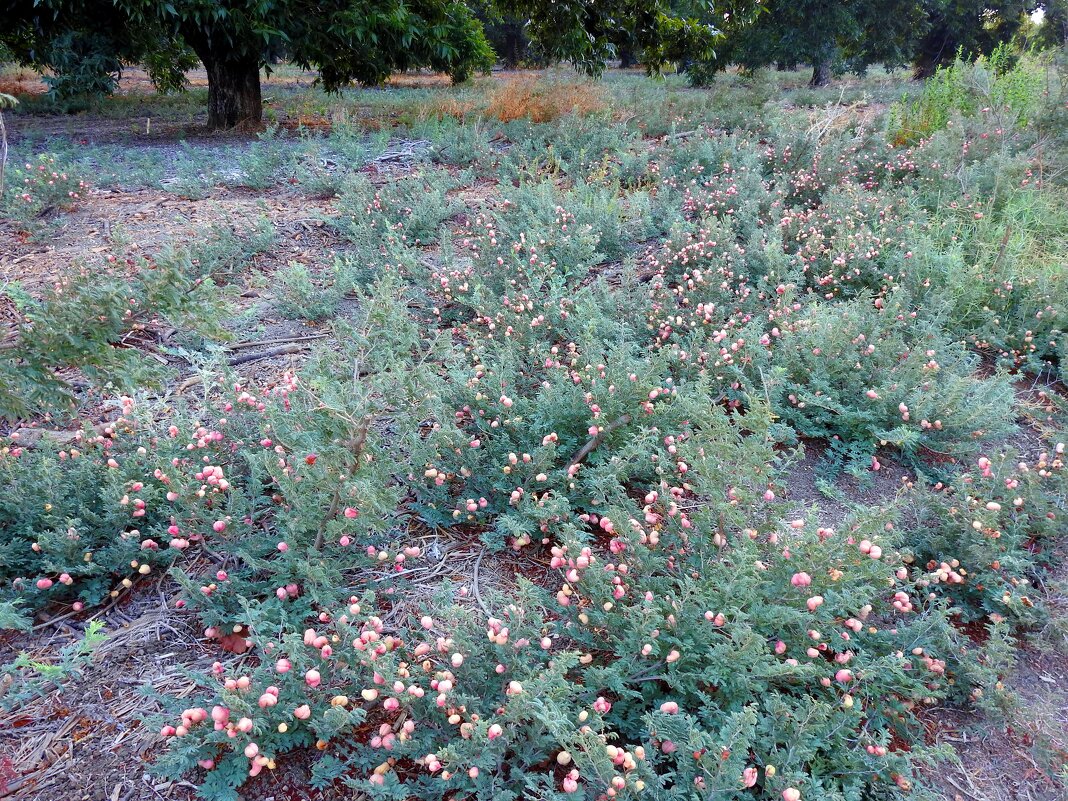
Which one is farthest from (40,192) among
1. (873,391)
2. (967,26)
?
(967,26)

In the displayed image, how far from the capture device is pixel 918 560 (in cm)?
254

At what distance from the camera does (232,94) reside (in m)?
9.09

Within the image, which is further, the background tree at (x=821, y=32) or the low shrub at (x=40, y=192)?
the background tree at (x=821, y=32)

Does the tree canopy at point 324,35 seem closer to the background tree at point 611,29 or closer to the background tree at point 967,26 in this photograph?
the background tree at point 611,29

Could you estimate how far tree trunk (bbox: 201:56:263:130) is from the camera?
898 centimetres

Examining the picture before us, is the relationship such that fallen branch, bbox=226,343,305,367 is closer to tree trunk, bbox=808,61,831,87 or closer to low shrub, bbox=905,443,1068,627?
low shrub, bbox=905,443,1068,627

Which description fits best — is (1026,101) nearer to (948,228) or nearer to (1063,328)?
(948,228)

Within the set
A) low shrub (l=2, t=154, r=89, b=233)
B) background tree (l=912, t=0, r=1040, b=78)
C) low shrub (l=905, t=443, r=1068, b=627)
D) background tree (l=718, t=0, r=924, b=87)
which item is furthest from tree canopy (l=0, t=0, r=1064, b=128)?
background tree (l=912, t=0, r=1040, b=78)

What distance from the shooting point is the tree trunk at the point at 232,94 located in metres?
8.98

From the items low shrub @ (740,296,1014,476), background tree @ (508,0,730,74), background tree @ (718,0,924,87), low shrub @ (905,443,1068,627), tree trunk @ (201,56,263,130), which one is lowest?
low shrub @ (905,443,1068,627)

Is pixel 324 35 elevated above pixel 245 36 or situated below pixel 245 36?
above

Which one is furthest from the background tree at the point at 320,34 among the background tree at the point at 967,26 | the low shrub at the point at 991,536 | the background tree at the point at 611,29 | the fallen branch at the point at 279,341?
the background tree at the point at 967,26

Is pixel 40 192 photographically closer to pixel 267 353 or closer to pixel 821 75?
pixel 267 353

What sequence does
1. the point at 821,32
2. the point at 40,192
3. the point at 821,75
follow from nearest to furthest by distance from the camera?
the point at 40,192 → the point at 821,32 → the point at 821,75
